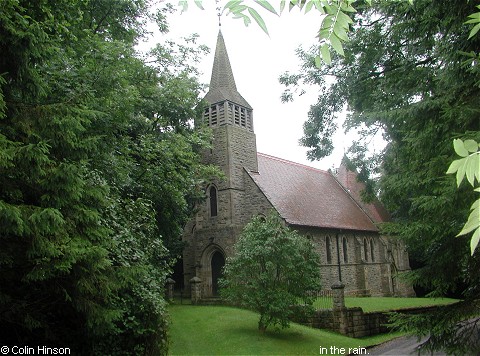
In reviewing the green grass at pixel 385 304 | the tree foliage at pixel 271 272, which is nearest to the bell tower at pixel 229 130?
the green grass at pixel 385 304

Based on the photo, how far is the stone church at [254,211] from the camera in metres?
26.3

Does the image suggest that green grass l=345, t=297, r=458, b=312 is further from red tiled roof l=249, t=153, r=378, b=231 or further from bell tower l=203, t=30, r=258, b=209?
bell tower l=203, t=30, r=258, b=209

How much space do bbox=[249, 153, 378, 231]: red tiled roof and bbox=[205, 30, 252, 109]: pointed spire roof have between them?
187 inches

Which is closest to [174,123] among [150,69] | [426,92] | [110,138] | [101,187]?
[150,69]

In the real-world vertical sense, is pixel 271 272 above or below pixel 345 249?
below

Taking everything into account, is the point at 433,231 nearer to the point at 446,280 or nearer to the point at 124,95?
the point at 446,280

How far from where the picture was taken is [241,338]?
14.3 metres

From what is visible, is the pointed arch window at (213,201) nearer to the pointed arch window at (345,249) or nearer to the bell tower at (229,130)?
the bell tower at (229,130)

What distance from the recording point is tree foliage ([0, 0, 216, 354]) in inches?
223

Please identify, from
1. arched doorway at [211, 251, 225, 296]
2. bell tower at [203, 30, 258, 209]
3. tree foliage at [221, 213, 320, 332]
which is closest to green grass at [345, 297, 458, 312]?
tree foliage at [221, 213, 320, 332]

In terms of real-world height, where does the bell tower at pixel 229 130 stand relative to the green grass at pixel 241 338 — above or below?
above

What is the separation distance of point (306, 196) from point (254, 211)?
5158 millimetres

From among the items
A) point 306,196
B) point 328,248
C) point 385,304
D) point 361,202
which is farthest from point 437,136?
point 361,202

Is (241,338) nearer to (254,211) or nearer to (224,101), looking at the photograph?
(254,211)
